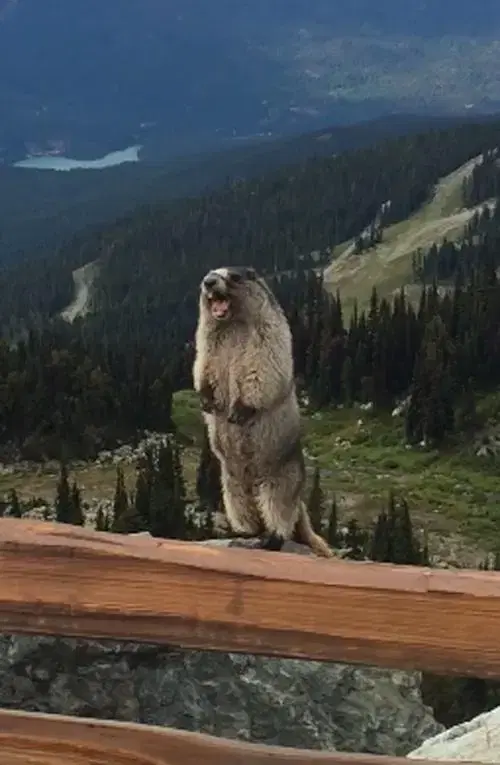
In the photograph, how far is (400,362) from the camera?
69.3 m

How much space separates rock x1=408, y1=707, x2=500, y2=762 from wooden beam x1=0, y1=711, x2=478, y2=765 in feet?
13.3

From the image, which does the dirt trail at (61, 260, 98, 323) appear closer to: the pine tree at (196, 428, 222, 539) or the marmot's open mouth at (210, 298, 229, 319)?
the pine tree at (196, 428, 222, 539)

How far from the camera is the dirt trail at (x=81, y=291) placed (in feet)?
553

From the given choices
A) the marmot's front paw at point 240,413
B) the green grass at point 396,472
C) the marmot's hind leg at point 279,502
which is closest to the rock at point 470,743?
the marmot's hind leg at point 279,502

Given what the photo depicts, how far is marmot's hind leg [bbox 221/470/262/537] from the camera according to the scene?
10477 millimetres

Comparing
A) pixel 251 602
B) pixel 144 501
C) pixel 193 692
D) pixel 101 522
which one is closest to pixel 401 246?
pixel 144 501

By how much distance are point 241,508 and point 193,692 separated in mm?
2058

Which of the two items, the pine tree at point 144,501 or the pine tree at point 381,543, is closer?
the pine tree at point 381,543

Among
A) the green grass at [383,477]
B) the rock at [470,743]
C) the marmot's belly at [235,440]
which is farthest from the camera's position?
the green grass at [383,477]

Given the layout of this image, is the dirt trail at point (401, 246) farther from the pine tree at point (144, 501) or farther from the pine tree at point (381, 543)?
the pine tree at point (381, 543)

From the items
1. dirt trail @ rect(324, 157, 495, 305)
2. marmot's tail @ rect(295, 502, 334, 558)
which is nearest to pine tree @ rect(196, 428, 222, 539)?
marmot's tail @ rect(295, 502, 334, 558)

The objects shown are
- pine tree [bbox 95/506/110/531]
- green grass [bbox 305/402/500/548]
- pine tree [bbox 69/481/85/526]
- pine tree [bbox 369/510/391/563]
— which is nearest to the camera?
pine tree [bbox 369/510/391/563]

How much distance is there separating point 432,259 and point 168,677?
12384cm

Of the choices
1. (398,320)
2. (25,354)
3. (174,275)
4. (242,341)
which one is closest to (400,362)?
(398,320)
